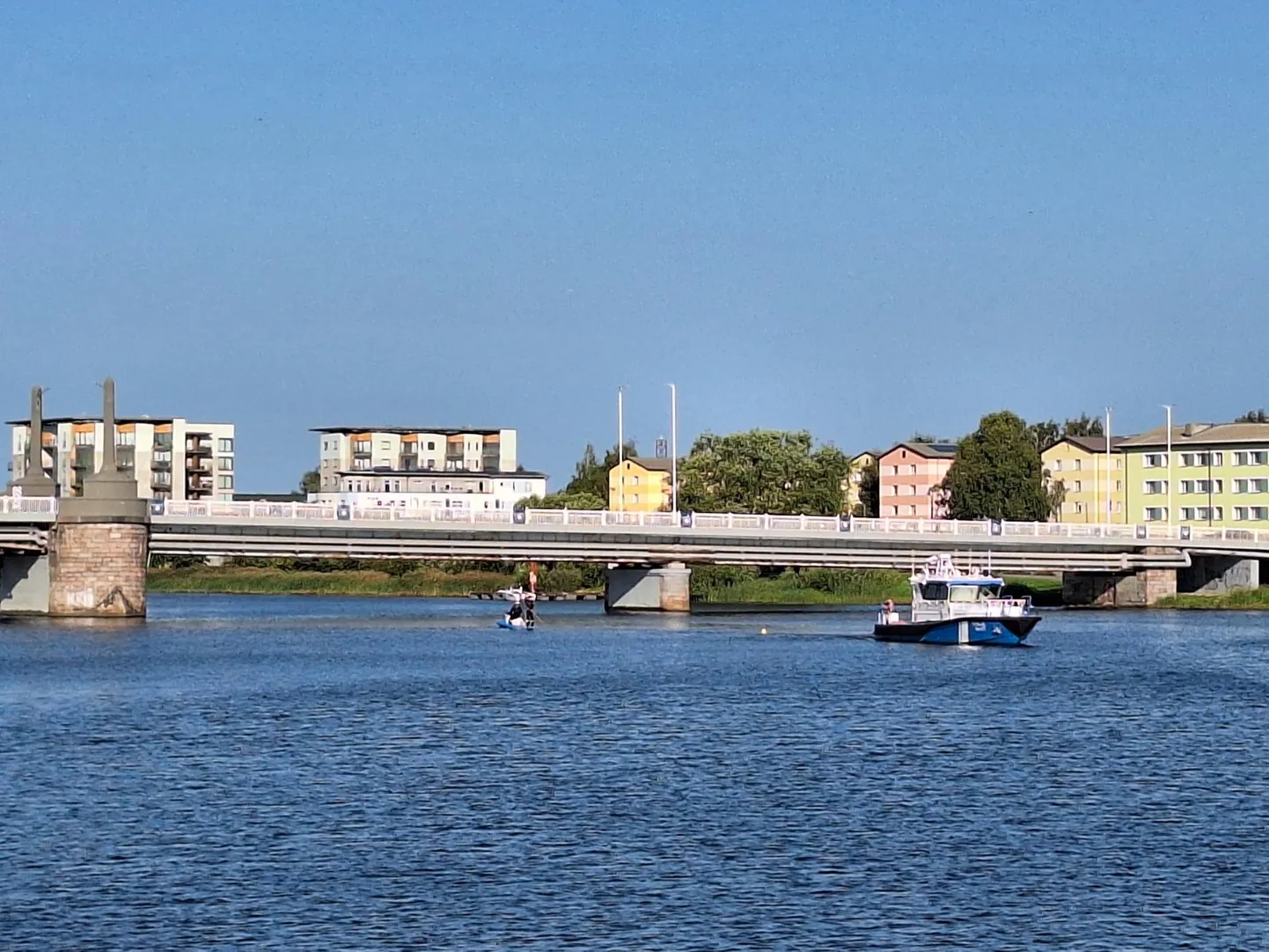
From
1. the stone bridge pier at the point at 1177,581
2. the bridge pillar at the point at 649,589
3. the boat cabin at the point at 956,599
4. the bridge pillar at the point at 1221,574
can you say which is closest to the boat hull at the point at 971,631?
the boat cabin at the point at 956,599

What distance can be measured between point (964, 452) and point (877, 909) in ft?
531

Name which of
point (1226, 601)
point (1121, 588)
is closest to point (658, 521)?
point (1121, 588)

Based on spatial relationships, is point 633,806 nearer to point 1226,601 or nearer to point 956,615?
point 956,615

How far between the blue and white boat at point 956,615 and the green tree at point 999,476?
265 feet

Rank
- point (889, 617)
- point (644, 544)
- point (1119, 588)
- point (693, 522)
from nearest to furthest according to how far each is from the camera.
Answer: point (889, 617) → point (693, 522) → point (644, 544) → point (1119, 588)

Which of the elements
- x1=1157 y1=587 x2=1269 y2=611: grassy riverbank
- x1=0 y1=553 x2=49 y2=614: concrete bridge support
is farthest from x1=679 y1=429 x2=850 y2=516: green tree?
x1=0 y1=553 x2=49 y2=614: concrete bridge support

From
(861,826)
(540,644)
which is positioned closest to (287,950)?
(861,826)

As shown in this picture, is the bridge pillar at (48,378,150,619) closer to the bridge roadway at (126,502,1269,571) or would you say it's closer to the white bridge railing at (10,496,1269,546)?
the white bridge railing at (10,496,1269,546)

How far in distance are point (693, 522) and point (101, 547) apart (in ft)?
112

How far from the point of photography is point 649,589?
465 ft

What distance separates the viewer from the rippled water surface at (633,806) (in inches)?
1399

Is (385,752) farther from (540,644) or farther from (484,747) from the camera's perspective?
(540,644)

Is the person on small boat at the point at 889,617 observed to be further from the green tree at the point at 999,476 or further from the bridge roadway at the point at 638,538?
the green tree at the point at 999,476

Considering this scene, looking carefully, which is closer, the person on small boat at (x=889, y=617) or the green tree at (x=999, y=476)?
the person on small boat at (x=889, y=617)
